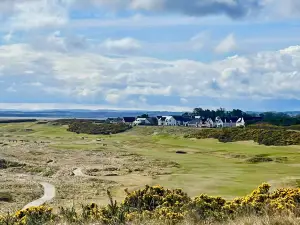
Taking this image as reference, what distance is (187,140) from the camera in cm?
9506

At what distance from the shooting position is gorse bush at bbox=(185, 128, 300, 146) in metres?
79.1

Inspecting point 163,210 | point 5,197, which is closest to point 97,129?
point 5,197

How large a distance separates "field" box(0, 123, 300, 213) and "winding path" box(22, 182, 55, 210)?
526 mm

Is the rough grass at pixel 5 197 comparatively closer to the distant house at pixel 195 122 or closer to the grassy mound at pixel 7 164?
the grassy mound at pixel 7 164

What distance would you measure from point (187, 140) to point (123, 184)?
175 ft

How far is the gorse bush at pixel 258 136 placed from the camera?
7911 cm

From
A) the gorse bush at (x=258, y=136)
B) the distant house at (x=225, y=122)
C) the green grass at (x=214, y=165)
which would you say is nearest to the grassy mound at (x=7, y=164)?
the green grass at (x=214, y=165)

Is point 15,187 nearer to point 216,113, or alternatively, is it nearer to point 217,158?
point 217,158

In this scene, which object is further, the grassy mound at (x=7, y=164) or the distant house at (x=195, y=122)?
the distant house at (x=195, y=122)

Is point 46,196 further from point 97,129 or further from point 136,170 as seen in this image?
point 97,129

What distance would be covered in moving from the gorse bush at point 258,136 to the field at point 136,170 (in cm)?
225

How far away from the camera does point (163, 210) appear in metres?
14.5

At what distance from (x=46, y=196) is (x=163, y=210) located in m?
22.7

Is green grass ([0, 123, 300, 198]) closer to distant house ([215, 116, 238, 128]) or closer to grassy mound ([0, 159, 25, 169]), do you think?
grassy mound ([0, 159, 25, 169])
